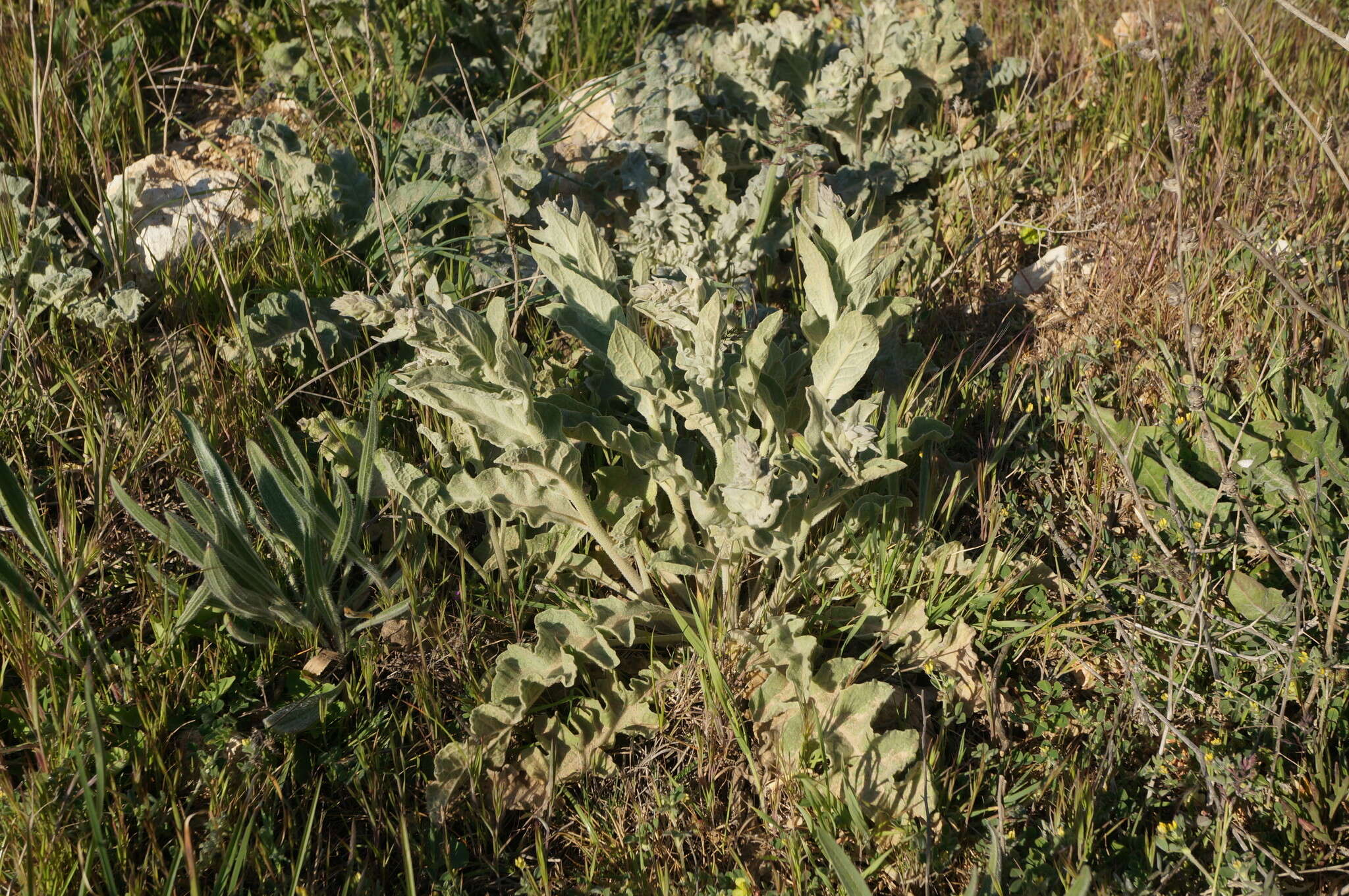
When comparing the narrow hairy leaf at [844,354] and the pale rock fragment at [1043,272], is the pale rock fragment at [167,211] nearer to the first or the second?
the narrow hairy leaf at [844,354]

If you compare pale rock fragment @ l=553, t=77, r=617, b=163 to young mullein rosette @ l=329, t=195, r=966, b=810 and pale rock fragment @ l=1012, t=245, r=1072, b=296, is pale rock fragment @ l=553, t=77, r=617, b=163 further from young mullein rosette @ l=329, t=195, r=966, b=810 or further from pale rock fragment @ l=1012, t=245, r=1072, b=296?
pale rock fragment @ l=1012, t=245, r=1072, b=296

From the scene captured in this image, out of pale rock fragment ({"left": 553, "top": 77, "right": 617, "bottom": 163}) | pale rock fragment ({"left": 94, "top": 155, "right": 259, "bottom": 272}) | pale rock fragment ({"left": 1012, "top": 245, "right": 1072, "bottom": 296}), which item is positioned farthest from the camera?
pale rock fragment ({"left": 553, "top": 77, "right": 617, "bottom": 163})

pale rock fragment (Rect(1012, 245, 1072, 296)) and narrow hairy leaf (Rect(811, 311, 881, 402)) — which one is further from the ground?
narrow hairy leaf (Rect(811, 311, 881, 402))

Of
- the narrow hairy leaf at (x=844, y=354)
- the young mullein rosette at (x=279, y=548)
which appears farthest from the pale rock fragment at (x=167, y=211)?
the narrow hairy leaf at (x=844, y=354)

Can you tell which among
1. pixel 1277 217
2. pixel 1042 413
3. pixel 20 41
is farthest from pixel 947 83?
pixel 20 41

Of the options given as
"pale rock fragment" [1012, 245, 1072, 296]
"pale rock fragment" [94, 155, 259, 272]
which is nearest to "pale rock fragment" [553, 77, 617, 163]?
"pale rock fragment" [94, 155, 259, 272]

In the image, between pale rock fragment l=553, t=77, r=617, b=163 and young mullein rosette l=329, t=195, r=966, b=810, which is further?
pale rock fragment l=553, t=77, r=617, b=163

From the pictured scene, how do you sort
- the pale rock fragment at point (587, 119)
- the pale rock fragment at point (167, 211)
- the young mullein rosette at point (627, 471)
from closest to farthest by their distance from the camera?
the young mullein rosette at point (627, 471) < the pale rock fragment at point (167, 211) < the pale rock fragment at point (587, 119)

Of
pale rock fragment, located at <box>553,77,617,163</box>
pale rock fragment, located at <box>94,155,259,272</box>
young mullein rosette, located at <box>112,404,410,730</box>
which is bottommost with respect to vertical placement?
young mullein rosette, located at <box>112,404,410,730</box>

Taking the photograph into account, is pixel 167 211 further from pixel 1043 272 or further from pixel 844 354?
pixel 1043 272

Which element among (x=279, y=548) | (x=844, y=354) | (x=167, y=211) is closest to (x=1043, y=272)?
(x=844, y=354)

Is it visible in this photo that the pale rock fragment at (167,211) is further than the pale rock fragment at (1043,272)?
No

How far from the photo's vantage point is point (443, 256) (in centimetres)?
290

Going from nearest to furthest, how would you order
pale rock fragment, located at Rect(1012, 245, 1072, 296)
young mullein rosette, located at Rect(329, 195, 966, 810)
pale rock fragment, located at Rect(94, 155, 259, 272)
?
young mullein rosette, located at Rect(329, 195, 966, 810)
pale rock fragment, located at Rect(94, 155, 259, 272)
pale rock fragment, located at Rect(1012, 245, 1072, 296)
